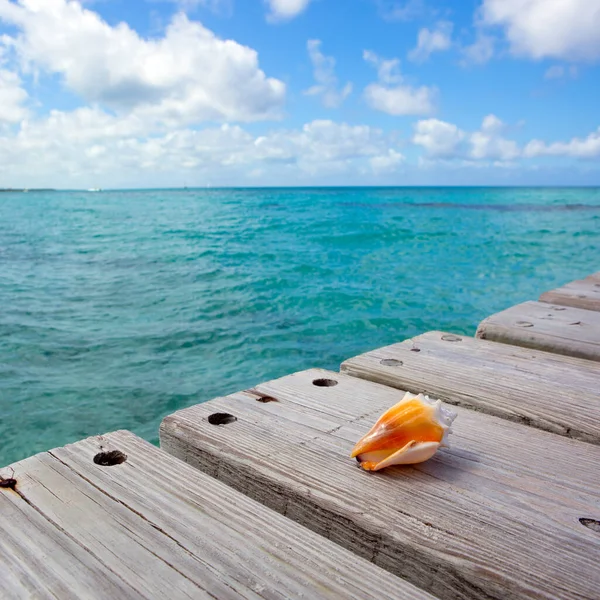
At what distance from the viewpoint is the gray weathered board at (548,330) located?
2.37 m

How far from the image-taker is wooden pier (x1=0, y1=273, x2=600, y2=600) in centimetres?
93

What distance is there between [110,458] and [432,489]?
798 millimetres

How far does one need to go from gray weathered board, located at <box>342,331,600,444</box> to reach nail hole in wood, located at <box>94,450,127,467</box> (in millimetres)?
941

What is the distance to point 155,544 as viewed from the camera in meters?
1.01

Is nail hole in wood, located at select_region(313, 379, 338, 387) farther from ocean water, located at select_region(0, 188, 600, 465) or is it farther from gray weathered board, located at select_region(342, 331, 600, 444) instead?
ocean water, located at select_region(0, 188, 600, 465)

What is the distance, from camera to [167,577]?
3.04ft

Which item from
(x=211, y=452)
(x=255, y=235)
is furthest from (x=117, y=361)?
(x=255, y=235)

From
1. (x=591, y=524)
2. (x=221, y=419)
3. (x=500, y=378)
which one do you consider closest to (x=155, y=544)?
(x=221, y=419)

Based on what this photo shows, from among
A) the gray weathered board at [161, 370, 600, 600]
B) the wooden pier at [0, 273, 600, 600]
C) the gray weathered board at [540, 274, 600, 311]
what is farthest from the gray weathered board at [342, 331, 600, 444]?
the gray weathered board at [540, 274, 600, 311]

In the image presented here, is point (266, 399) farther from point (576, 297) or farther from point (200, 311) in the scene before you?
point (200, 311)

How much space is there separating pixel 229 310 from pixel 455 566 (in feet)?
26.7

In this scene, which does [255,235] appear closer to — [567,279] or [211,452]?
[567,279]

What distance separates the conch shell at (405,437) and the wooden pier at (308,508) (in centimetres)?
4

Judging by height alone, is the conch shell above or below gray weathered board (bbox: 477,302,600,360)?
above
